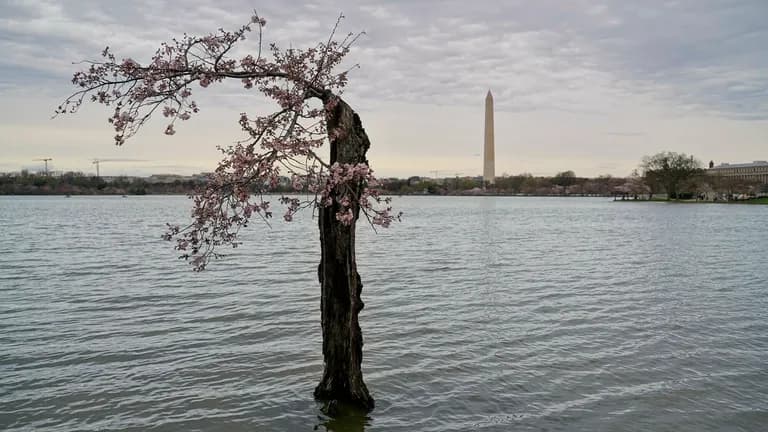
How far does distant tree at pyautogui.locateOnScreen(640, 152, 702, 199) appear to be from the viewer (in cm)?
12788

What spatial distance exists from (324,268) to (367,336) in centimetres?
467

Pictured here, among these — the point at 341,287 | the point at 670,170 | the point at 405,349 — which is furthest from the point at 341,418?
the point at 670,170

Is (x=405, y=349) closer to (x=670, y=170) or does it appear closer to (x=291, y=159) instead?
(x=291, y=159)

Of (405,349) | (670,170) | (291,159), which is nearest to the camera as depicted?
(291,159)

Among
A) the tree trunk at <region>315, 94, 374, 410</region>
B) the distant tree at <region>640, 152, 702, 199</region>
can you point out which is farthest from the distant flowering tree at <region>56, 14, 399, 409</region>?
the distant tree at <region>640, 152, 702, 199</region>

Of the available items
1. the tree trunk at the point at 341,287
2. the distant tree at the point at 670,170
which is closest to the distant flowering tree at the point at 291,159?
the tree trunk at the point at 341,287

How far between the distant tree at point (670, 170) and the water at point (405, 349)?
11652 cm

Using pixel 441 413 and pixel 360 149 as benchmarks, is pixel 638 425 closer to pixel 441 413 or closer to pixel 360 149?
pixel 441 413

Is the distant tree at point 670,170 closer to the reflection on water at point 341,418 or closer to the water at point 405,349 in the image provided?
the water at point 405,349

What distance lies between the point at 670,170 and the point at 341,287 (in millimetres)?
135686

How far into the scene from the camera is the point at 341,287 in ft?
25.7

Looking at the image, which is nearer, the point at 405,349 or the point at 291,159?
the point at 291,159

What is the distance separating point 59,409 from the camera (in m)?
8.29

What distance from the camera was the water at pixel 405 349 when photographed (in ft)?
26.9
